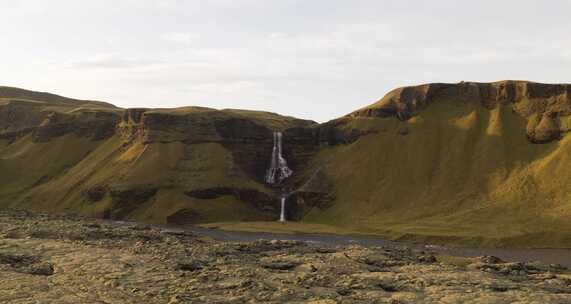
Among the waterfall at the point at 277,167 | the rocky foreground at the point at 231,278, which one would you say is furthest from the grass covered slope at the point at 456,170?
the rocky foreground at the point at 231,278

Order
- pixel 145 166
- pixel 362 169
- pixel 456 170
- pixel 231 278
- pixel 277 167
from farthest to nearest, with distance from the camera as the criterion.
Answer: pixel 277 167
pixel 145 166
pixel 362 169
pixel 456 170
pixel 231 278

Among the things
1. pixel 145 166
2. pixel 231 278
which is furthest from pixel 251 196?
pixel 231 278

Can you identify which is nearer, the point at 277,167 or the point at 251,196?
Answer: the point at 251,196

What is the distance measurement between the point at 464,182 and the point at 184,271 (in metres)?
67.1

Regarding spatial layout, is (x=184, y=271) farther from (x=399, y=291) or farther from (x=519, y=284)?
(x=519, y=284)

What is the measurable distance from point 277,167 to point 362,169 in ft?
51.0

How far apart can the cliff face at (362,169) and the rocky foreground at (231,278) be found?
36583 mm

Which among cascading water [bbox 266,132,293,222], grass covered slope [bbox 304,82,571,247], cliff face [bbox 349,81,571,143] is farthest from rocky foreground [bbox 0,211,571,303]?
cascading water [bbox 266,132,293,222]

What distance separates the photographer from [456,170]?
92312mm

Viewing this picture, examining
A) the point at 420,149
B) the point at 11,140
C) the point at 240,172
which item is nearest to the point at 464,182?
the point at 420,149

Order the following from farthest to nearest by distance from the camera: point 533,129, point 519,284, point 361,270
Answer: point 533,129 < point 361,270 < point 519,284

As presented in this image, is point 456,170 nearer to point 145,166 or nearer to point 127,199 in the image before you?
point 145,166

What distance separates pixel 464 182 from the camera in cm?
8938

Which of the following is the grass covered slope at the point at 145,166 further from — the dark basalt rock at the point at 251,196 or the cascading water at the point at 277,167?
the cascading water at the point at 277,167
